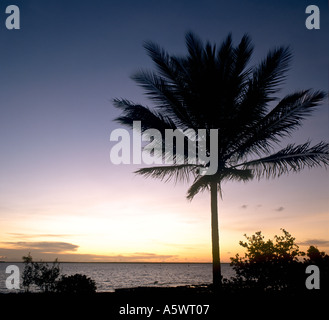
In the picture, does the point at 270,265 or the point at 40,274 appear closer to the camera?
the point at 270,265

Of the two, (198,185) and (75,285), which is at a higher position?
(198,185)

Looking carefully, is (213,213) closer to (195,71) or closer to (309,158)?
(309,158)

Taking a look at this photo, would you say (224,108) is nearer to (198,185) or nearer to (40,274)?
(198,185)

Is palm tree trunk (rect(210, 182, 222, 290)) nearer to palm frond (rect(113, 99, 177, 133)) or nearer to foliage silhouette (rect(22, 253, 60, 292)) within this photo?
palm frond (rect(113, 99, 177, 133))

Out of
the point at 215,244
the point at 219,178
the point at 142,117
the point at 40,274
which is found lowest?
the point at 40,274

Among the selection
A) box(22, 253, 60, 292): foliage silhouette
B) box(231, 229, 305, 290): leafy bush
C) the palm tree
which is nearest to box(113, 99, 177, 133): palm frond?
the palm tree

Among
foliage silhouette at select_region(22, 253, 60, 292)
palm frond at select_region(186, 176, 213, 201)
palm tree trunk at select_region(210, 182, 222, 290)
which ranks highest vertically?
palm frond at select_region(186, 176, 213, 201)

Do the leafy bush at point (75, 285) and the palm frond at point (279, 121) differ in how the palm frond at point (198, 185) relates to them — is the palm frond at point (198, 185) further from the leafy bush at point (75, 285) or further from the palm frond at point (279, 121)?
the leafy bush at point (75, 285)

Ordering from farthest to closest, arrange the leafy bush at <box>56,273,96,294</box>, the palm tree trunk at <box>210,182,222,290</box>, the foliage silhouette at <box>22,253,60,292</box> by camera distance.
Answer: the foliage silhouette at <box>22,253,60,292</box> → the leafy bush at <box>56,273,96,294</box> → the palm tree trunk at <box>210,182,222,290</box>

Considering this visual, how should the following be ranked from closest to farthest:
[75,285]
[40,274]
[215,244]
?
[215,244] < [75,285] < [40,274]

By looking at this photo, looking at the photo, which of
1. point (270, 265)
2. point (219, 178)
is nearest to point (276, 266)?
point (270, 265)

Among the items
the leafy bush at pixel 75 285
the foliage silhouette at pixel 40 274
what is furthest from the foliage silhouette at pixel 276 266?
the foliage silhouette at pixel 40 274

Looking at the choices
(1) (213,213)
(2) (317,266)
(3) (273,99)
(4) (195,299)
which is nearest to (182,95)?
Result: (3) (273,99)
